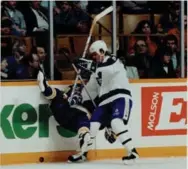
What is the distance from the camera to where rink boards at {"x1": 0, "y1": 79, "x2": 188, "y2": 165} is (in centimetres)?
779

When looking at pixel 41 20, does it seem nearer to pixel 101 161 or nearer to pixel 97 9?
pixel 97 9

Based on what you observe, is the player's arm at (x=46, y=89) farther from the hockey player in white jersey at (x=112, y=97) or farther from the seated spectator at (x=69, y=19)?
the seated spectator at (x=69, y=19)

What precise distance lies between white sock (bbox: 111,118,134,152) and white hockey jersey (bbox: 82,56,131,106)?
0.21 metres

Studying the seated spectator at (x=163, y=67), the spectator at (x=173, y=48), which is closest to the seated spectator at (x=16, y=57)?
the seated spectator at (x=163, y=67)

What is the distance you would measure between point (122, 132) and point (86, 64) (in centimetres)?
69

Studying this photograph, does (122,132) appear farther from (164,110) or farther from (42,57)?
(42,57)

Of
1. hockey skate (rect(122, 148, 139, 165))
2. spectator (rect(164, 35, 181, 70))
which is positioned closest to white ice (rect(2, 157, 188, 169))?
hockey skate (rect(122, 148, 139, 165))

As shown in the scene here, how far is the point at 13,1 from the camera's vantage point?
8.34m

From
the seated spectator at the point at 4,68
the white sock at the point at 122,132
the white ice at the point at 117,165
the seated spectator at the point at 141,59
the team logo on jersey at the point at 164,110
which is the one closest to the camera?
the white ice at the point at 117,165

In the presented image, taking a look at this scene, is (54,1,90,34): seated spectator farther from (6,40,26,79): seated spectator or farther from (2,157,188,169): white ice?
(2,157,188,169): white ice

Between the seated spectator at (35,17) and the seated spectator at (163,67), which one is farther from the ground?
the seated spectator at (35,17)

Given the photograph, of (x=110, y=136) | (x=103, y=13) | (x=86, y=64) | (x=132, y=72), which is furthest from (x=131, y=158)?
(x=103, y=13)

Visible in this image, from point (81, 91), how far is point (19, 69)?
0.65 meters

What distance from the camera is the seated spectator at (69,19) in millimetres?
8422
